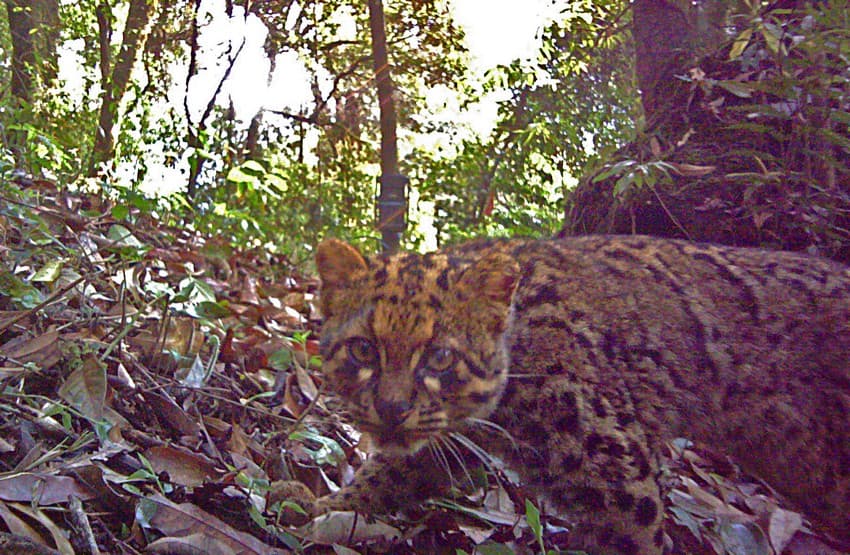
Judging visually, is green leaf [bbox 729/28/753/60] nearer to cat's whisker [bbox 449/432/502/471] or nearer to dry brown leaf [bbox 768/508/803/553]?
dry brown leaf [bbox 768/508/803/553]

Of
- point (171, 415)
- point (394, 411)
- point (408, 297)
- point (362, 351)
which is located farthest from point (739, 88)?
point (171, 415)

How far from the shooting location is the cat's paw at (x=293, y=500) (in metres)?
2.76

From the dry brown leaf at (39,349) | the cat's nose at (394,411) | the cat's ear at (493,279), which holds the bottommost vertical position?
the cat's nose at (394,411)

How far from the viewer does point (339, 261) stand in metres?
2.95

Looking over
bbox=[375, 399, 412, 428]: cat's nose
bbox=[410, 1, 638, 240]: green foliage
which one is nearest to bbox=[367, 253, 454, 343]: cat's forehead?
bbox=[375, 399, 412, 428]: cat's nose

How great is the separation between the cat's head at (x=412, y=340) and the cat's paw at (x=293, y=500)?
0.34m

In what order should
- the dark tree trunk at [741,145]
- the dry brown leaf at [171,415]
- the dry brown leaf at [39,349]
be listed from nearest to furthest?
the dry brown leaf at [39,349] → the dry brown leaf at [171,415] → the dark tree trunk at [741,145]

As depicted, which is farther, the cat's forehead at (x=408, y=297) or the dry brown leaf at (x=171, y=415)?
the dry brown leaf at (x=171, y=415)

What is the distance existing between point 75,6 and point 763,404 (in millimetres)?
3971

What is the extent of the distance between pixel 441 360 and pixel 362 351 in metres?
0.27

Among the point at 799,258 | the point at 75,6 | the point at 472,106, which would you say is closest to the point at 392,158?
the point at 472,106

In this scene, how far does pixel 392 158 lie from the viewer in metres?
5.97

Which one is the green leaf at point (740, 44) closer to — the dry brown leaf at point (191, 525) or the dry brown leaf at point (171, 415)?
the dry brown leaf at point (171, 415)

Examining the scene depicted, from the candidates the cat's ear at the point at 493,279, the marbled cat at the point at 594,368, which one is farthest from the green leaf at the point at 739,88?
the cat's ear at the point at 493,279
